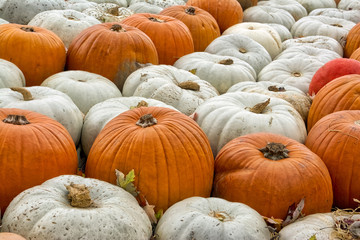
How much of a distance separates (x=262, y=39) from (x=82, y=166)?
3.80 meters

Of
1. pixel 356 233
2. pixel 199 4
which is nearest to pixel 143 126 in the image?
pixel 356 233

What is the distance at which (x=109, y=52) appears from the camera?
492 centimetres

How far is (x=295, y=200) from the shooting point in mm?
3088

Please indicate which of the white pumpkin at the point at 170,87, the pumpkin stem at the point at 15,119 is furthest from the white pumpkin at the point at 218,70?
the pumpkin stem at the point at 15,119

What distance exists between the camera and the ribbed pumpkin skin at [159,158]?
3.06m

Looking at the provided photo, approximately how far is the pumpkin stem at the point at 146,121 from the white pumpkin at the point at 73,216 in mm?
627

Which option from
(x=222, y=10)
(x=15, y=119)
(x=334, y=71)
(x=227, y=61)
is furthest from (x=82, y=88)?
(x=222, y=10)

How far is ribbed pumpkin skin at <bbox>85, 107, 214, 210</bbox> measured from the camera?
3057 mm

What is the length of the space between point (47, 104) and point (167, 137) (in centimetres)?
105


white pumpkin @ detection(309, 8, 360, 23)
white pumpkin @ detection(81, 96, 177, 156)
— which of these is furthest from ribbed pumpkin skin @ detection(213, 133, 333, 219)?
white pumpkin @ detection(309, 8, 360, 23)

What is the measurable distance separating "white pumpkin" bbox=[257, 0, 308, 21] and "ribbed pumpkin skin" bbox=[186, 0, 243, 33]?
1517 mm

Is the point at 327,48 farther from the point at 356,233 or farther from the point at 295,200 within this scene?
the point at 356,233

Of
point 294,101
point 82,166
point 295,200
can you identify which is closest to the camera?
point 295,200

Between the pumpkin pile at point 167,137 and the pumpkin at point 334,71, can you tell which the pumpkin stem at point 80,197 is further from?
the pumpkin at point 334,71
